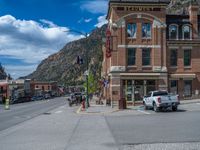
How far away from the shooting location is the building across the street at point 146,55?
50438 millimetres

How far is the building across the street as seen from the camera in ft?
165

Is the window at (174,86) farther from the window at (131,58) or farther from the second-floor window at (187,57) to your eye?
the window at (131,58)

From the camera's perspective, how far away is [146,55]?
51.2 m

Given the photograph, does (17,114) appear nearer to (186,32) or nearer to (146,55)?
(146,55)

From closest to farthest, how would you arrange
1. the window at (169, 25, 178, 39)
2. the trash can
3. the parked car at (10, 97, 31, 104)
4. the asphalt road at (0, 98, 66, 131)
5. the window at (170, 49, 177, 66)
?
the asphalt road at (0, 98, 66, 131), the trash can, the window at (170, 49, 177, 66), the window at (169, 25, 178, 39), the parked car at (10, 97, 31, 104)

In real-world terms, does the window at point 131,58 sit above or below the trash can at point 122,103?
above

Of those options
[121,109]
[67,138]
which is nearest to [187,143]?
[67,138]

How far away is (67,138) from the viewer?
54.3 ft

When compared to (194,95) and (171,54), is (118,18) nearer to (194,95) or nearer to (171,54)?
(171,54)

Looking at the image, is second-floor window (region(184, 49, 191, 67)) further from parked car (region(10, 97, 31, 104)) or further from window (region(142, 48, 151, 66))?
parked car (region(10, 97, 31, 104))

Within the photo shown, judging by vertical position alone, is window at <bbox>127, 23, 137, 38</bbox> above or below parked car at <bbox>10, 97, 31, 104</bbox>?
above

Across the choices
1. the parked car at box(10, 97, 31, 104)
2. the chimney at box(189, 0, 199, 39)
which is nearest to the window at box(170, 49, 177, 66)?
the chimney at box(189, 0, 199, 39)

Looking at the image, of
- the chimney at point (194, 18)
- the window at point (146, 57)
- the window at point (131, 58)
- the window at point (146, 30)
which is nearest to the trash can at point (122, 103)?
the window at point (131, 58)

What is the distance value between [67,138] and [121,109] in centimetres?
2405
